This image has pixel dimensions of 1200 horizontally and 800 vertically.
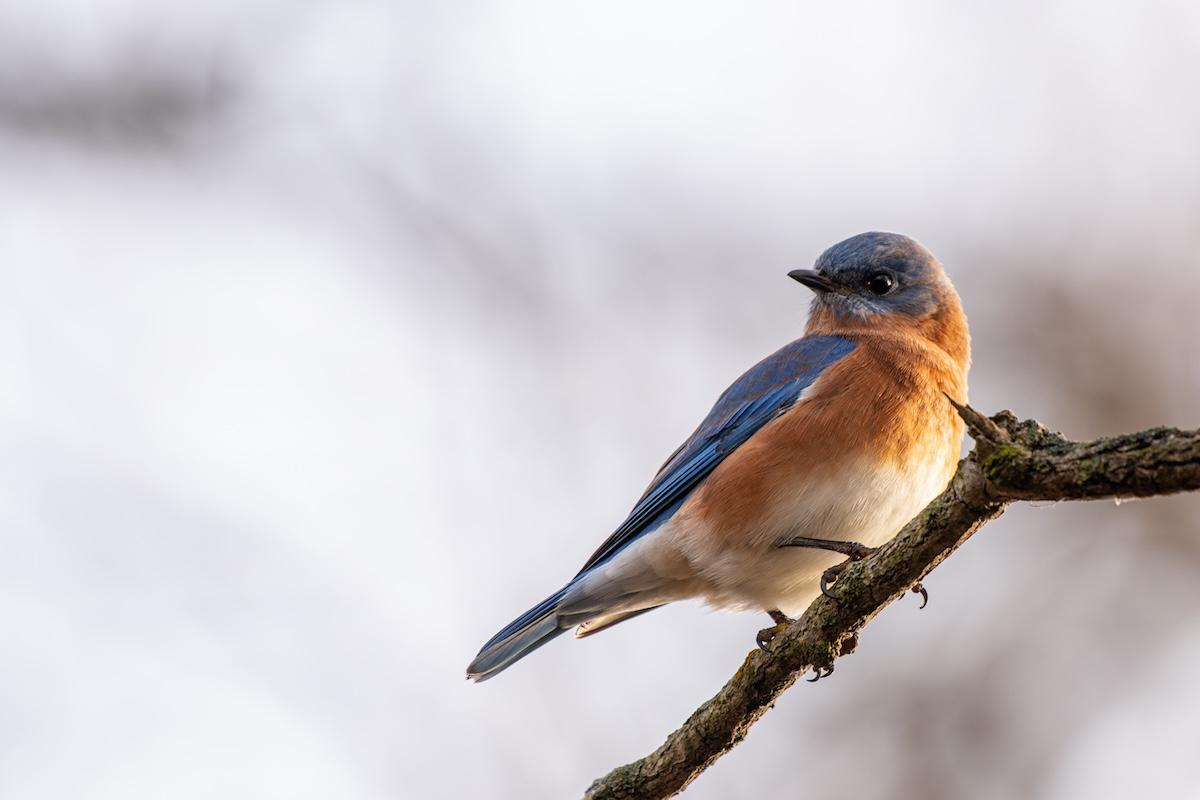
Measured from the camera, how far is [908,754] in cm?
791

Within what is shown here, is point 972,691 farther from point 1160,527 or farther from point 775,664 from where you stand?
point 775,664

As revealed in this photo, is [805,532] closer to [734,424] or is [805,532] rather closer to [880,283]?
[734,424]

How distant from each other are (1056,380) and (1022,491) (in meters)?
5.57

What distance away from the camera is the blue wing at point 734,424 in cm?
591

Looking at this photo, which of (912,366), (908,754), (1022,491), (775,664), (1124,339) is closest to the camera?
(1022,491)

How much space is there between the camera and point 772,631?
498 cm

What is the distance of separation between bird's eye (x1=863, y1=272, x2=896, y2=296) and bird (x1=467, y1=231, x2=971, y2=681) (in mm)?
79

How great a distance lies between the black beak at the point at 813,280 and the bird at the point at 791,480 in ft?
0.79

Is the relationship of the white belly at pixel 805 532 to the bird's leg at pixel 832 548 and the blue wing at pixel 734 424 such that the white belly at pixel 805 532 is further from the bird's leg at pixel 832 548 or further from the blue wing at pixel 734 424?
the blue wing at pixel 734 424

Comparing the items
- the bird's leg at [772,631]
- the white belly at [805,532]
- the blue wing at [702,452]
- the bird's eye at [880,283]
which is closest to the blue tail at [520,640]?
the blue wing at [702,452]

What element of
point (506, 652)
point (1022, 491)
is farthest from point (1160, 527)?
point (1022, 491)

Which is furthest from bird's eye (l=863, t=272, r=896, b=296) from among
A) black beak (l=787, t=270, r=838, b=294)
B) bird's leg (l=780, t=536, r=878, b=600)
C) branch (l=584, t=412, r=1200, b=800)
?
branch (l=584, t=412, r=1200, b=800)

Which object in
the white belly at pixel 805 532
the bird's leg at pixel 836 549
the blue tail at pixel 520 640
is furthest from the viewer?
the blue tail at pixel 520 640

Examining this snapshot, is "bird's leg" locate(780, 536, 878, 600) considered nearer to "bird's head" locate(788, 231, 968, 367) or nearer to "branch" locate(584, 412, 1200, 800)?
"branch" locate(584, 412, 1200, 800)
